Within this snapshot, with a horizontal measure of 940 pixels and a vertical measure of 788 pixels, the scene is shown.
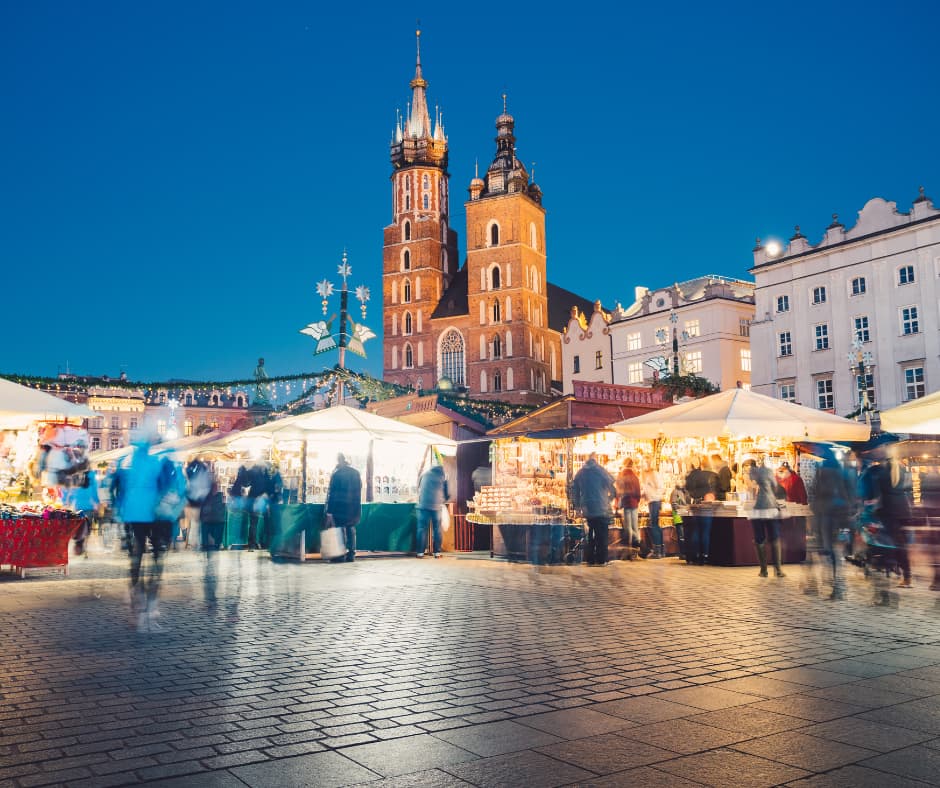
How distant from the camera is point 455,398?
24.4m

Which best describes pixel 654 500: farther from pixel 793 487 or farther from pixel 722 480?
pixel 793 487

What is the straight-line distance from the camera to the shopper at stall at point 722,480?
1519 cm

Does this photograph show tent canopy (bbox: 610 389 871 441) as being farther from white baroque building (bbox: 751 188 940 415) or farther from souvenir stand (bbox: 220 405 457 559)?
white baroque building (bbox: 751 188 940 415)

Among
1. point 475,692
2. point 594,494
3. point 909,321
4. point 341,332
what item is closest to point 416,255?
point 909,321

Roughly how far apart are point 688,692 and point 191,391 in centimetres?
2521

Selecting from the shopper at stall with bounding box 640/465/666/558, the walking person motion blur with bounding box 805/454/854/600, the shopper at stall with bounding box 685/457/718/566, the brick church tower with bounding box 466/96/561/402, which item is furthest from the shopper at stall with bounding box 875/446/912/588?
the brick church tower with bounding box 466/96/561/402

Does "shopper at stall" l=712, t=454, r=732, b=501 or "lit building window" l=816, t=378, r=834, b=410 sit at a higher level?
"lit building window" l=816, t=378, r=834, b=410

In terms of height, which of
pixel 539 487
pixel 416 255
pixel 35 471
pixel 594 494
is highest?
pixel 416 255

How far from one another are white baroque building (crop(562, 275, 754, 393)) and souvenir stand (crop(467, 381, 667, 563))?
28.6 metres

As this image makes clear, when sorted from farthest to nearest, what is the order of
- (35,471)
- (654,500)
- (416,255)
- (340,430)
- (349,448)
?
(416,255)
(349,448)
(35,471)
(654,500)
(340,430)

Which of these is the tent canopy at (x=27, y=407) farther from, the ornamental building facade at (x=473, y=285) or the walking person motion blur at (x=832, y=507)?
the ornamental building facade at (x=473, y=285)

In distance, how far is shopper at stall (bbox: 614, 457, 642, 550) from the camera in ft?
48.7

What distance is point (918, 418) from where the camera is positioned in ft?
40.0

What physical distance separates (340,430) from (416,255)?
7320 cm
